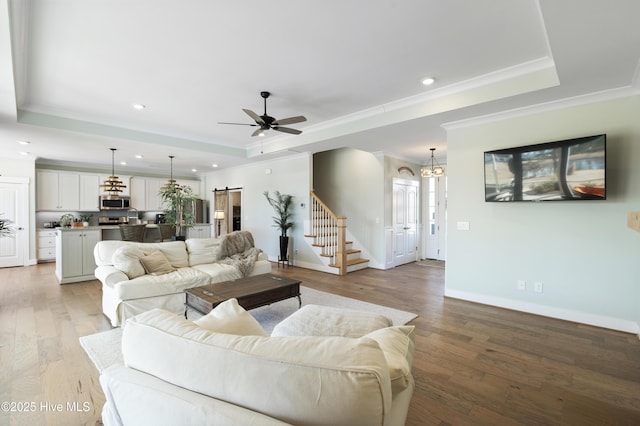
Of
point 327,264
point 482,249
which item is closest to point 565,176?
point 482,249

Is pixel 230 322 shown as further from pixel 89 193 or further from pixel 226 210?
pixel 89 193

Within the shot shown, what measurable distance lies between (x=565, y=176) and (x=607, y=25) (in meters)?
1.76

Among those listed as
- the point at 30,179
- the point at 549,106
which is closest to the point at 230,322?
the point at 549,106

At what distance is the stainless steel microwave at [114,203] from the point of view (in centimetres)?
867

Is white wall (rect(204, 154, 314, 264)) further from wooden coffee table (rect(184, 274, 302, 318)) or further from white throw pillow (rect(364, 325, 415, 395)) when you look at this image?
white throw pillow (rect(364, 325, 415, 395))

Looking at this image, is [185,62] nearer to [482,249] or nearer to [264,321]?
[264,321]

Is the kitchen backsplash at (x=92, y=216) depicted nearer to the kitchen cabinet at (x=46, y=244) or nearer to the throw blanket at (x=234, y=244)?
the kitchen cabinet at (x=46, y=244)

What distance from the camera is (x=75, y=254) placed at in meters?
5.39

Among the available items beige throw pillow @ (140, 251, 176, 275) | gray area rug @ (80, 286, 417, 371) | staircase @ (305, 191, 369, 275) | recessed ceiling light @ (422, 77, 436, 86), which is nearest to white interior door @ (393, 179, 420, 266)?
staircase @ (305, 191, 369, 275)

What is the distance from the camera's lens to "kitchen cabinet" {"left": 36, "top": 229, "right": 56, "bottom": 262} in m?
7.51

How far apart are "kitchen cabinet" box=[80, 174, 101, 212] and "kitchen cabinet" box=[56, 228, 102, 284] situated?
11.8 ft

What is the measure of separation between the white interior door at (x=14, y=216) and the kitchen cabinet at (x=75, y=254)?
9.26 ft

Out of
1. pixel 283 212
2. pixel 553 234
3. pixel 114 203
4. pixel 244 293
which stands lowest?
pixel 244 293

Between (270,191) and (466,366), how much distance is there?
612 cm
